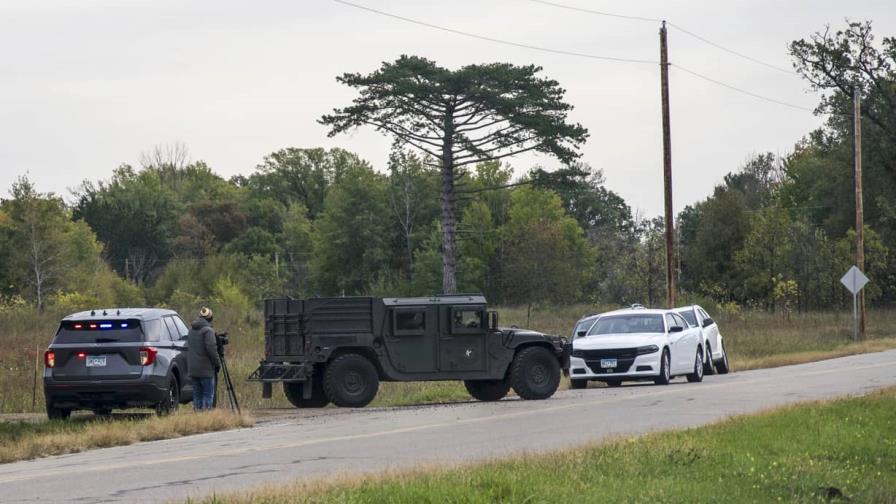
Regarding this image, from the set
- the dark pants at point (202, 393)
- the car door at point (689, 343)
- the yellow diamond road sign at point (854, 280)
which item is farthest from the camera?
the yellow diamond road sign at point (854, 280)

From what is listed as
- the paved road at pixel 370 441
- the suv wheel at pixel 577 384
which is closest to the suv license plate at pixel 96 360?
the paved road at pixel 370 441

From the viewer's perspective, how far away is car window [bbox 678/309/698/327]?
3644 cm

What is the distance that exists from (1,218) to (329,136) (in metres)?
27.0

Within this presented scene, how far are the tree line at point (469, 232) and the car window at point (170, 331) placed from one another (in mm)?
39419

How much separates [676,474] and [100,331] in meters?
11.6

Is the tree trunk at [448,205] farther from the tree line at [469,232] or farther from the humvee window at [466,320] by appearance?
the humvee window at [466,320]

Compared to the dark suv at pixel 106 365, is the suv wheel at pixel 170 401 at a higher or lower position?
lower

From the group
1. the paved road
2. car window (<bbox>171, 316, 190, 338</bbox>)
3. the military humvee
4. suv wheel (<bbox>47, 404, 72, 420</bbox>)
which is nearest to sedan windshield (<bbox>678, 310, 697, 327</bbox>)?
the paved road

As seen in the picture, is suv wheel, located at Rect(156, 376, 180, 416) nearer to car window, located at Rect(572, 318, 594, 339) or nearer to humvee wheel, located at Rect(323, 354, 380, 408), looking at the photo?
humvee wheel, located at Rect(323, 354, 380, 408)

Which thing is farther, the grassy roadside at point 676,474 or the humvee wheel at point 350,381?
the humvee wheel at point 350,381

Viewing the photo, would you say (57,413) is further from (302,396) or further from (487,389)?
(487,389)

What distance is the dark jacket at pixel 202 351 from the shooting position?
2258 cm

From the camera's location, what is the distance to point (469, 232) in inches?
3457

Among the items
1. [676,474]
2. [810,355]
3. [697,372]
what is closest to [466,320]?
[697,372]
